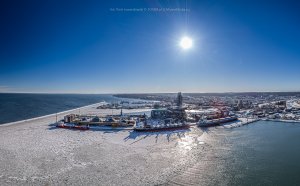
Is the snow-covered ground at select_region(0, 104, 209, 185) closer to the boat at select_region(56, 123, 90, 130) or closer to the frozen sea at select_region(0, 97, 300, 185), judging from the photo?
the frozen sea at select_region(0, 97, 300, 185)

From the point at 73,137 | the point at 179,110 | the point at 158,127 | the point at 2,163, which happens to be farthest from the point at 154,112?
the point at 2,163

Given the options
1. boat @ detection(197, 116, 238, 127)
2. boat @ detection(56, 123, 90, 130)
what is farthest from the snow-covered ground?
boat @ detection(197, 116, 238, 127)

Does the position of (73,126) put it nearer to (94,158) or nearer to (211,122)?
(94,158)

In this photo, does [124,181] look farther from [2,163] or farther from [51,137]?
[51,137]

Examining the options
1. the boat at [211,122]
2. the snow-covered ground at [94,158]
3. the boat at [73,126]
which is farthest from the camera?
the boat at [211,122]

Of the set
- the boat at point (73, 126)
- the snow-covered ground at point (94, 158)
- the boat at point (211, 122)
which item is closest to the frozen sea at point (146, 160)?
the snow-covered ground at point (94, 158)

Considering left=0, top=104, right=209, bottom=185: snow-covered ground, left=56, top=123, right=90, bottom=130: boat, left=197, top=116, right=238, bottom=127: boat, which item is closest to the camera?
left=0, top=104, right=209, bottom=185: snow-covered ground

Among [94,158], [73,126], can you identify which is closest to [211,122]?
[73,126]

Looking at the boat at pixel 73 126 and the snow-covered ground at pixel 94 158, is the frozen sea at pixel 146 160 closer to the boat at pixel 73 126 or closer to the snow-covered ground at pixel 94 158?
the snow-covered ground at pixel 94 158
